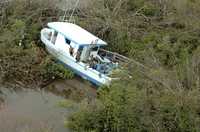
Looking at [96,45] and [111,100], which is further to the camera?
[96,45]

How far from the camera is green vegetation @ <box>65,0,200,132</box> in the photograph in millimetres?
11156

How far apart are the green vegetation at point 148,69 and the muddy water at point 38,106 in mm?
854

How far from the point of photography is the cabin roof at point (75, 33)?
14930 mm

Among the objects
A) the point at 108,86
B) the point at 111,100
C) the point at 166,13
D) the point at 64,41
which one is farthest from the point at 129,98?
the point at 166,13

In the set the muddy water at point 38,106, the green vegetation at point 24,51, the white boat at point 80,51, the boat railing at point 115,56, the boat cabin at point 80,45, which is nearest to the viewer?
the muddy water at point 38,106

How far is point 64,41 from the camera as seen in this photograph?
1537cm

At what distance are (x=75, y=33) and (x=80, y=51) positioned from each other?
2.02 feet

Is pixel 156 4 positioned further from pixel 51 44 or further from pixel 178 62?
pixel 51 44

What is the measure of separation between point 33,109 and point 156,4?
6.87m

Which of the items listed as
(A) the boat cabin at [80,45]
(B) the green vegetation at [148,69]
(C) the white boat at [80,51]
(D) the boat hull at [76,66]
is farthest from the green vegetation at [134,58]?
(A) the boat cabin at [80,45]

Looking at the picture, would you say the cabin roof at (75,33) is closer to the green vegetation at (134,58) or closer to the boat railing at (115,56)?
the boat railing at (115,56)

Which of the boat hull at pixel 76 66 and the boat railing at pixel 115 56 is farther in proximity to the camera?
the boat railing at pixel 115 56

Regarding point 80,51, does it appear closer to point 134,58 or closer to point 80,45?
point 80,45

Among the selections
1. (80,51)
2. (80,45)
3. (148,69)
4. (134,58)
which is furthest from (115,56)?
(148,69)
